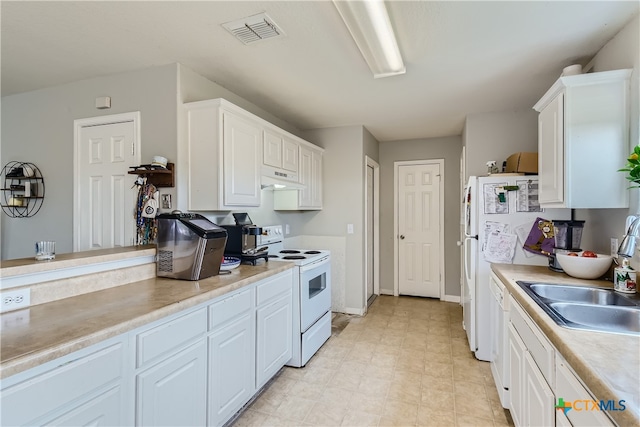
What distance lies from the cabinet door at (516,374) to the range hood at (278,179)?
2.15 m

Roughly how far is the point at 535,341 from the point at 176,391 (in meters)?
1.69

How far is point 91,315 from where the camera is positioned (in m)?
1.31

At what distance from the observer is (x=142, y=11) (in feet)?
5.63

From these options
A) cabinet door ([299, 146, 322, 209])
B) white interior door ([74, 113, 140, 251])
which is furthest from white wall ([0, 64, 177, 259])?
cabinet door ([299, 146, 322, 209])

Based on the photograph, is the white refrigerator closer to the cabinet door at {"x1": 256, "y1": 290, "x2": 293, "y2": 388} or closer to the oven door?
the oven door

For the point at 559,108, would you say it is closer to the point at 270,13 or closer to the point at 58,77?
the point at 270,13

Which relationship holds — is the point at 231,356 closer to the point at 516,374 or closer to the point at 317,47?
the point at 516,374

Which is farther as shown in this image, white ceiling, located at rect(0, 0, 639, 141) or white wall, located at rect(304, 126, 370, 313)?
white wall, located at rect(304, 126, 370, 313)

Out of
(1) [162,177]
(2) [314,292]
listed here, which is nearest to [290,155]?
(1) [162,177]

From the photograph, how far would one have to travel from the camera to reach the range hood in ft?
9.27

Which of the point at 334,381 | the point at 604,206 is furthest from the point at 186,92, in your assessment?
the point at 604,206

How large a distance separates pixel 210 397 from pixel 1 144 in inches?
133

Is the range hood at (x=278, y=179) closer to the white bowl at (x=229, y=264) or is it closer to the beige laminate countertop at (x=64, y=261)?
the white bowl at (x=229, y=264)

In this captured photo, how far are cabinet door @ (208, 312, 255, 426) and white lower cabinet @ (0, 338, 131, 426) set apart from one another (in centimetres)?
54
